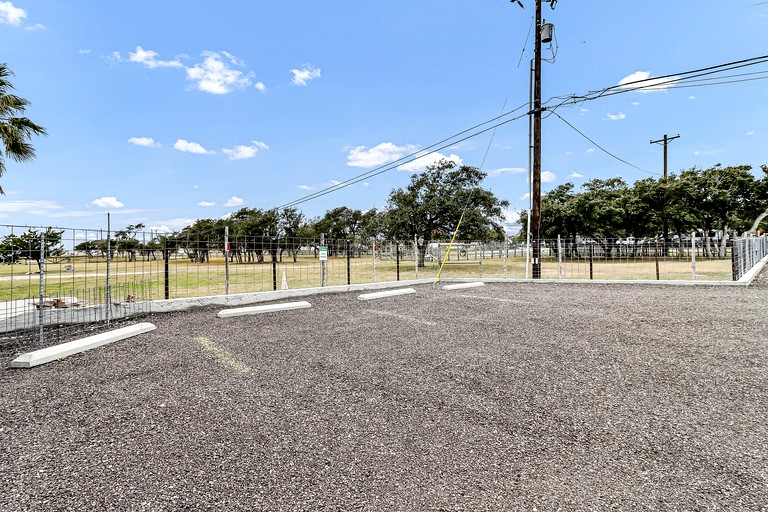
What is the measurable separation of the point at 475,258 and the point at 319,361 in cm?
1802

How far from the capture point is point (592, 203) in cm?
3672

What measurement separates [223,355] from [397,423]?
3.11m

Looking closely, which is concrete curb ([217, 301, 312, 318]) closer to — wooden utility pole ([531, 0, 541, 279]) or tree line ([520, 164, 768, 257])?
wooden utility pole ([531, 0, 541, 279])

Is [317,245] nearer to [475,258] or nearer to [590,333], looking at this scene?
[590,333]

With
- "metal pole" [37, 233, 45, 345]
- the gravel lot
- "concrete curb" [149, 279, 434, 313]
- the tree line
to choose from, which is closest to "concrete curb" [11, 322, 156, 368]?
the gravel lot

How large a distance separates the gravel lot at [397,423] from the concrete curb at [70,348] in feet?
0.77

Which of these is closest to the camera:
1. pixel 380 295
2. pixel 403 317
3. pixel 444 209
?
pixel 403 317

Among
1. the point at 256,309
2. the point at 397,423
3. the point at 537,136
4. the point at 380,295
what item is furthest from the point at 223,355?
the point at 537,136

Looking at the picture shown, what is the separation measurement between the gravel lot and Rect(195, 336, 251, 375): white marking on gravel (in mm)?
33

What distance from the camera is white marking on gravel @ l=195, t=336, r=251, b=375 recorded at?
15.0 ft

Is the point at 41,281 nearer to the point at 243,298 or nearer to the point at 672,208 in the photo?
the point at 243,298

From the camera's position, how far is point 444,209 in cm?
2616

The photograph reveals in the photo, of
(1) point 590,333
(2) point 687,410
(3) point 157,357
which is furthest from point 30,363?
(1) point 590,333

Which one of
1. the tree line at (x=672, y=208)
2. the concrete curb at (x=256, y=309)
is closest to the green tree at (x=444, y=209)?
the tree line at (x=672, y=208)
